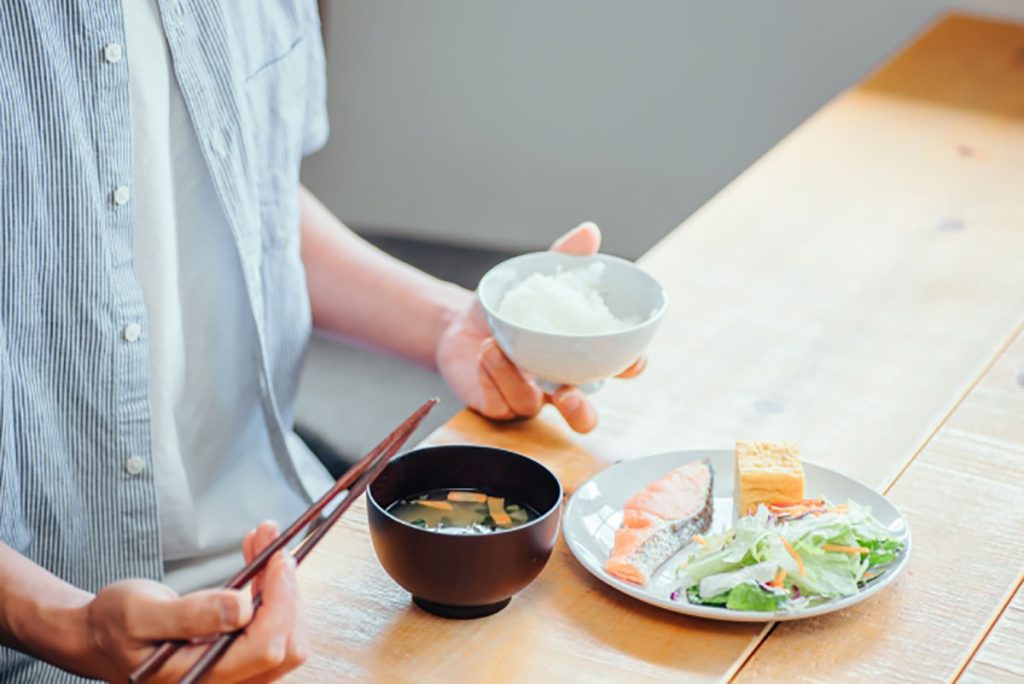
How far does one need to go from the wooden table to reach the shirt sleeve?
0.41 metres

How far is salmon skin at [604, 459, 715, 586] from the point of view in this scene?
0.99 meters

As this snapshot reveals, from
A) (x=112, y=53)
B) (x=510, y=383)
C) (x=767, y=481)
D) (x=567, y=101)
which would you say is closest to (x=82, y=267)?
(x=112, y=53)

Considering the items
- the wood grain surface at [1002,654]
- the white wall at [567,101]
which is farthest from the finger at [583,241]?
the white wall at [567,101]

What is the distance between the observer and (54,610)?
0.95 m

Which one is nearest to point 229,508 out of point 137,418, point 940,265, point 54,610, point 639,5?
point 137,418

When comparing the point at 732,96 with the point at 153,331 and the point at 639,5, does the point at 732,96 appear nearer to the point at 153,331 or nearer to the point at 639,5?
the point at 639,5

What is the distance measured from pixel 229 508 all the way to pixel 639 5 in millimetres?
1708

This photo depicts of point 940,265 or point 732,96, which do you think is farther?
point 732,96

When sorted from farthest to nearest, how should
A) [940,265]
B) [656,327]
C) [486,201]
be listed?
[486,201]
[940,265]
[656,327]

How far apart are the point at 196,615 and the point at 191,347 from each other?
0.60 metres

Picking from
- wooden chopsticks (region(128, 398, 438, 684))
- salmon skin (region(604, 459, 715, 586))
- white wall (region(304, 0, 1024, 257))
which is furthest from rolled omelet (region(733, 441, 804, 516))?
white wall (region(304, 0, 1024, 257))

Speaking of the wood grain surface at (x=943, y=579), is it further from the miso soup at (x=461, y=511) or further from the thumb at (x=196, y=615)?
the thumb at (x=196, y=615)

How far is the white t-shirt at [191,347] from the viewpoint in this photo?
123 cm

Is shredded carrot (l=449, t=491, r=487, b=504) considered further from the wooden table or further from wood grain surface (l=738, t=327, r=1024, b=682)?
wood grain surface (l=738, t=327, r=1024, b=682)
